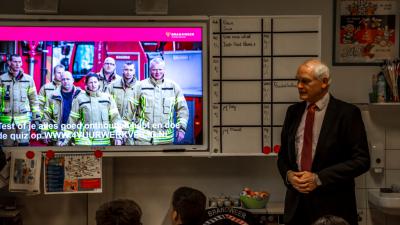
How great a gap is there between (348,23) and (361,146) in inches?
49.4

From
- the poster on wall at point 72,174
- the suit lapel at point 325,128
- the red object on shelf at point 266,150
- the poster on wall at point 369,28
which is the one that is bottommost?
the poster on wall at point 72,174

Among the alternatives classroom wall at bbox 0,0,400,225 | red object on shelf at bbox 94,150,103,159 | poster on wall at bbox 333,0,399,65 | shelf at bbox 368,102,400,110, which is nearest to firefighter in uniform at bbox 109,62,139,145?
red object on shelf at bbox 94,150,103,159

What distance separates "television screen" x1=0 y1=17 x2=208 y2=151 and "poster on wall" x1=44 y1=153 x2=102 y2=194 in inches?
3.2

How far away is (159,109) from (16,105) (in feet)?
2.98

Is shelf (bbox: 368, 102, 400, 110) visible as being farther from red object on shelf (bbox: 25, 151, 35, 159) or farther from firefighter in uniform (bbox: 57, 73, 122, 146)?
red object on shelf (bbox: 25, 151, 35, 159)

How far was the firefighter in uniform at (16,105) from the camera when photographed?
10.7ft

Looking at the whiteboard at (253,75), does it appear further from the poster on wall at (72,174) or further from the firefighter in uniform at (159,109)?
the poster on wall at (72,174)

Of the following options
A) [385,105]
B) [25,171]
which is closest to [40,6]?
[25,171]

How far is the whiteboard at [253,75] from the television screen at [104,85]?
0.34 ft

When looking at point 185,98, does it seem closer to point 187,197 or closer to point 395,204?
point 187,197

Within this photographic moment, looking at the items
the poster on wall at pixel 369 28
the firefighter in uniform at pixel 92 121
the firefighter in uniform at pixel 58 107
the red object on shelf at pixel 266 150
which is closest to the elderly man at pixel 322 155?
the red object on shelf at pixel 266 150

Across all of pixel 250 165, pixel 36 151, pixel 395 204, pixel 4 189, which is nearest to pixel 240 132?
pixel 250 165

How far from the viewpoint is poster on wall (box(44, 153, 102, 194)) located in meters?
3.28

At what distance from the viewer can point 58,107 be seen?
3.30 metres
